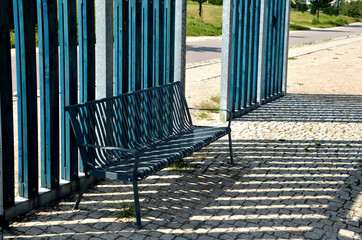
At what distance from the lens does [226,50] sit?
29.1 ft

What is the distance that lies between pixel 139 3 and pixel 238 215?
270 centimetres

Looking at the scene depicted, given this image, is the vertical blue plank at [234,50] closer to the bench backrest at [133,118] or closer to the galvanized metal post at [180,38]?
the galvanized metal post at [180,38]

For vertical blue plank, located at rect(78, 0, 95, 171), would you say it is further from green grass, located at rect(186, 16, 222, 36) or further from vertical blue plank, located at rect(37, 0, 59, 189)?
green grass, located at rect(186, 16, 222, 36)

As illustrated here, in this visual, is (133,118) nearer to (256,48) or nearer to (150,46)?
(150,46)

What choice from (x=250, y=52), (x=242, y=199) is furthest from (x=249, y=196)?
(x=250, y=52)

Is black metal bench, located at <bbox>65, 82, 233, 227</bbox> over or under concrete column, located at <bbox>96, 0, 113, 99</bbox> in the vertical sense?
under

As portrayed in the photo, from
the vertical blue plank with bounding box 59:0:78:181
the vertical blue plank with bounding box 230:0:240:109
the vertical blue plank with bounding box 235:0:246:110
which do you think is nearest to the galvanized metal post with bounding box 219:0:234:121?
the vertical blue plank with bounding box 230:0:240:109

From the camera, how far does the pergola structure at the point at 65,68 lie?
4.60 metres

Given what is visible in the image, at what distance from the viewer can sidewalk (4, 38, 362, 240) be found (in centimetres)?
468

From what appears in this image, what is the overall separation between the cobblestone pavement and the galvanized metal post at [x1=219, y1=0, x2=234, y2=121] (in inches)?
38.2

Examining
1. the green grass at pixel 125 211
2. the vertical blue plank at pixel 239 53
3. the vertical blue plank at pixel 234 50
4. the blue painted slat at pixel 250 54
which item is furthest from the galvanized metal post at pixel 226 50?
the green grass at pixel 125 211

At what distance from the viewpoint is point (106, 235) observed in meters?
4.53

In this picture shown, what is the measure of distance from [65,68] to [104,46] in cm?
62

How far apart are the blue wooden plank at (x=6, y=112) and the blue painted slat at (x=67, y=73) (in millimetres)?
748
